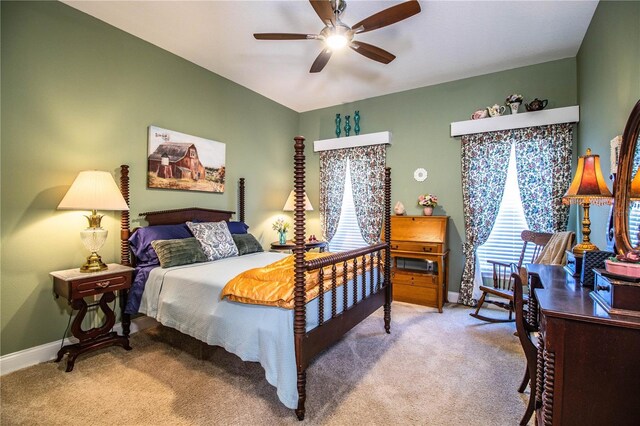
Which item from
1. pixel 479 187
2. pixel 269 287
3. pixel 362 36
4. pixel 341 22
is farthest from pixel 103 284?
pixel 479 187

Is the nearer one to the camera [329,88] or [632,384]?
[632,384]

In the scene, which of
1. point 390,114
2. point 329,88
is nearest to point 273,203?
point 329,88

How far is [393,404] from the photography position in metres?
1.96

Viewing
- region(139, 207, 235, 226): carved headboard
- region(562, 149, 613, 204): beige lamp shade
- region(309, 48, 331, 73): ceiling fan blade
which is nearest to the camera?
region(562, 149, 613, 204): beige lamp shade

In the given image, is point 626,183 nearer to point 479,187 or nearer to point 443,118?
point 479,187

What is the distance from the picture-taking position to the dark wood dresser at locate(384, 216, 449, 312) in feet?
12.4

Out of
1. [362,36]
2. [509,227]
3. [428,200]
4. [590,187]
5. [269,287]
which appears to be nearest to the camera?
[590,187]

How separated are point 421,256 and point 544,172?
1.71 m

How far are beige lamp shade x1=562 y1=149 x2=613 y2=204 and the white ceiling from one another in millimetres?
1666

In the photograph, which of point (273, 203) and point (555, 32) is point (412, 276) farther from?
point (555, 32)

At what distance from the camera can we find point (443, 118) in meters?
4.17

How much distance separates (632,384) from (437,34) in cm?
305

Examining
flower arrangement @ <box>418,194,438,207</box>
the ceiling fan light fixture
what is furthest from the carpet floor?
the ceiling fan light fixture

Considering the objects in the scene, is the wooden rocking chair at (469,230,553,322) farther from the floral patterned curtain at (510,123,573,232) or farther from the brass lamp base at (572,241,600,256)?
the brass lamp base at (572,241,600,256)
